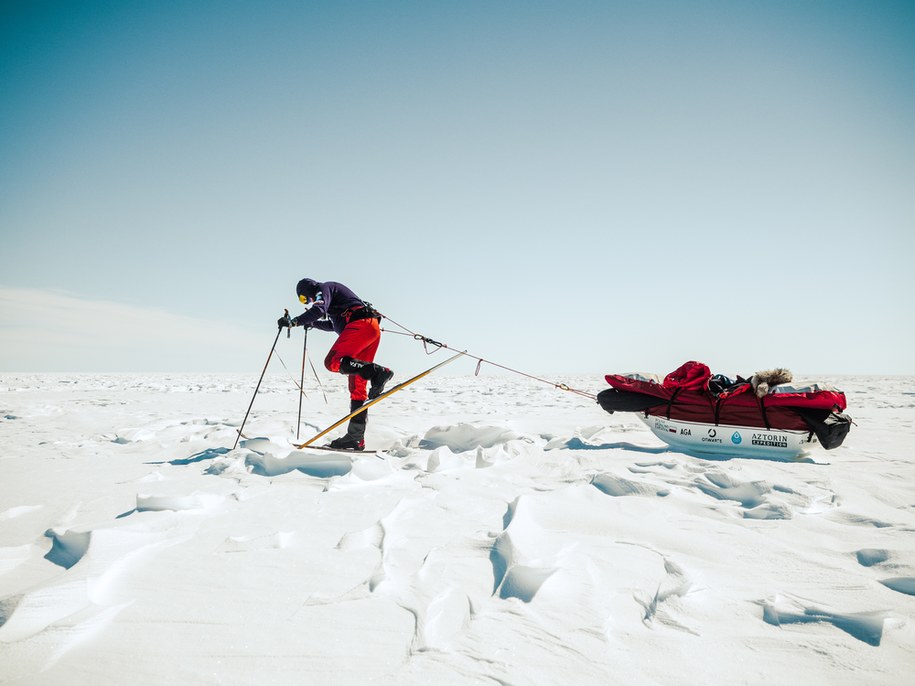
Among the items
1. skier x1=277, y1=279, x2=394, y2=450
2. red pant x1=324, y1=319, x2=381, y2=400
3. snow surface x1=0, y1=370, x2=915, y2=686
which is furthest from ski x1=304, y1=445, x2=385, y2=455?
snow surface x1=0, y1=370, x2=915, y2=686

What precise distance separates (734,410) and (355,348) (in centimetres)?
384

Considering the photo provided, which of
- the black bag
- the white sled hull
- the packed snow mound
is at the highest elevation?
the black bag

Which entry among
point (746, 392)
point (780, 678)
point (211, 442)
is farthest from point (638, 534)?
point (211, 442)

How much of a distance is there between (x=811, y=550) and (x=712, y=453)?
8.34 ft

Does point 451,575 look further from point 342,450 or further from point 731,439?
point 731,439

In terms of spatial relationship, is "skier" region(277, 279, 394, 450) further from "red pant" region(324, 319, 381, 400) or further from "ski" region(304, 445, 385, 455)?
"ski" region(304, 445, 385, 455)

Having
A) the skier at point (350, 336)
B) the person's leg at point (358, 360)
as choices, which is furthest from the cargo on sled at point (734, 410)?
the skier at point (350, 336)

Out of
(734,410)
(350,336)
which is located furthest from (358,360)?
(734,410)

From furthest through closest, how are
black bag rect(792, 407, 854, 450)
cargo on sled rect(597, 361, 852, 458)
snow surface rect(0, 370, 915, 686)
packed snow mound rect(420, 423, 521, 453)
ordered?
packed snow mound rect(420, 423, 521, 453), cargo on sled rect(597, 361, 852, 458), black bag rect(792, 407, 854, 450), snow surface rect(0, 370, 915, 686)

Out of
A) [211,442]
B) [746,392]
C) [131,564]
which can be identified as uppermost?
[746,392]

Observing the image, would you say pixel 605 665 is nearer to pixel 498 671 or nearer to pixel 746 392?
pixel 498 671

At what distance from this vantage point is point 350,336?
4824 mm

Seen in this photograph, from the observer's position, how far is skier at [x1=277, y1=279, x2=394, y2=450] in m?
4.70

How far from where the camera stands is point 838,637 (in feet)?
4.51
